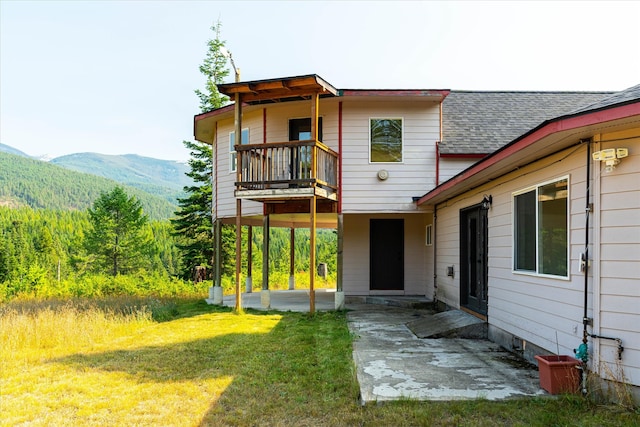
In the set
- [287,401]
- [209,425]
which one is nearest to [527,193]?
[287,401]

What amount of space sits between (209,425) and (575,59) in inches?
487

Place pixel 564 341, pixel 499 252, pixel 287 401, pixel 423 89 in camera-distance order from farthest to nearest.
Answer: pixel 423 89 < pixel 499 252 < pixel 564 341 < pixel 287 401

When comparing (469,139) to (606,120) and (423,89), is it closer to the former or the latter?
(423,89)

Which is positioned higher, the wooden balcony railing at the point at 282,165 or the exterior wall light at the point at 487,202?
the wooden balcony railing at the point at 282,165

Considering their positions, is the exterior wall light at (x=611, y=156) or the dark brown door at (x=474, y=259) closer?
the exterior wall light at (x=611, y=156)

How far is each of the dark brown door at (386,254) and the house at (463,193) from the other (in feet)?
0.09

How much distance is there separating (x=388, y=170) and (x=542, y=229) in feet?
→ 18.7

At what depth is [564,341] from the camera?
4.79 meters

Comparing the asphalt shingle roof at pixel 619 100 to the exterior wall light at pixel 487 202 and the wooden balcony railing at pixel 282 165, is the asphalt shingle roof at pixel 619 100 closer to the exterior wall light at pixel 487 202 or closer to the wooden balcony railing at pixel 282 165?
the exterior wall light at pixel 487 202

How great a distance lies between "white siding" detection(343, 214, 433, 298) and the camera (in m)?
12.4

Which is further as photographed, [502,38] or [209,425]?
[502,38]

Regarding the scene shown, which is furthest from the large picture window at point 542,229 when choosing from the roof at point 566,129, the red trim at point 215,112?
the red trim at point 215,112

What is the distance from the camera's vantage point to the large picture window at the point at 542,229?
193 inches

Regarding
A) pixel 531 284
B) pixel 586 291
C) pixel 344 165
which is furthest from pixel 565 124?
pixel 344 165
